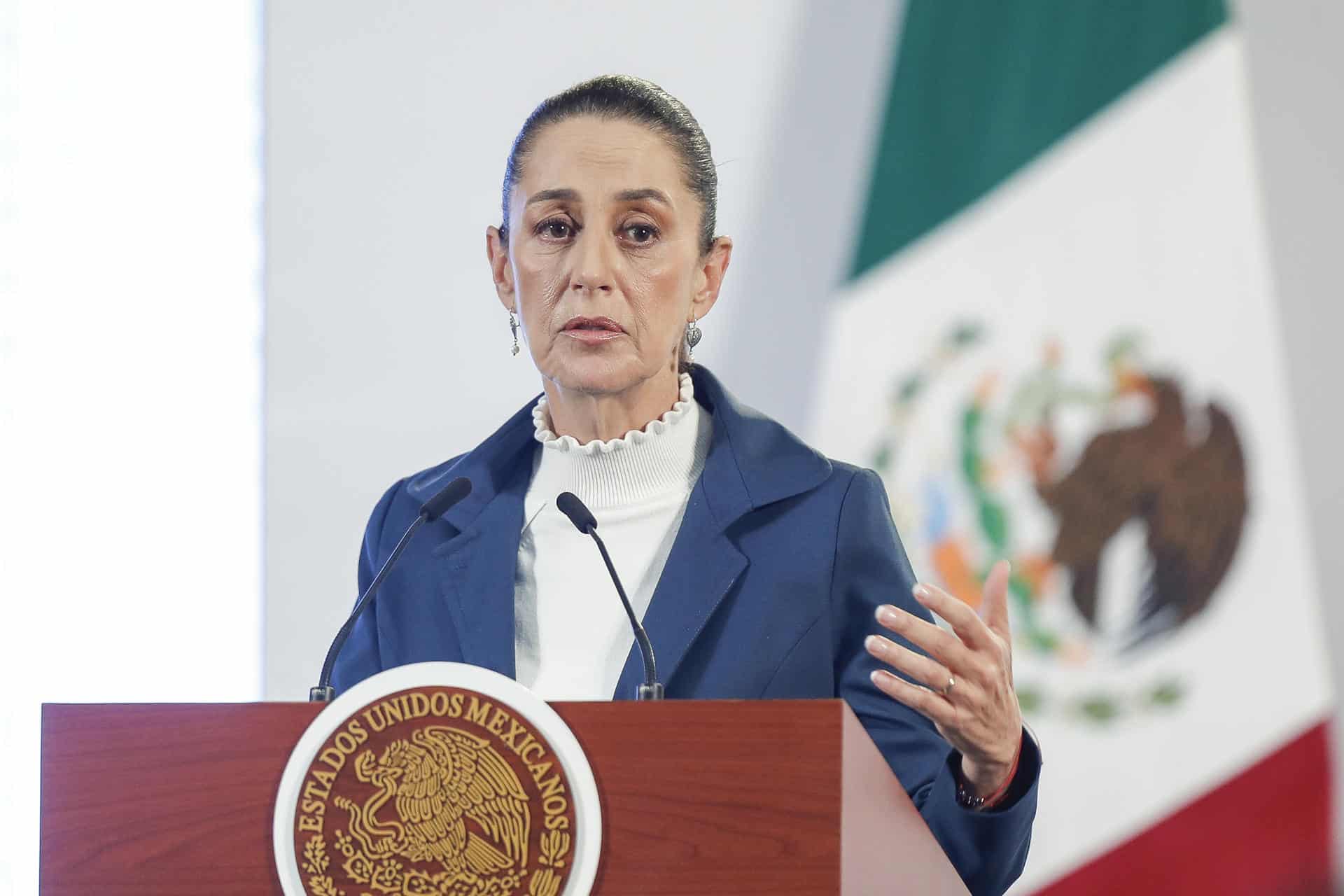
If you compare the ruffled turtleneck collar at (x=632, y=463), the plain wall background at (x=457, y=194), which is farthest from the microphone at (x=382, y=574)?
the plain wall background at (x=457, y=194)

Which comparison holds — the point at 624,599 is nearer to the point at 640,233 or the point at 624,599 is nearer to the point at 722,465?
the point at 722,465

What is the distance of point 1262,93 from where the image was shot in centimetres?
302

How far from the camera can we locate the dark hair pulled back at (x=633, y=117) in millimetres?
1802

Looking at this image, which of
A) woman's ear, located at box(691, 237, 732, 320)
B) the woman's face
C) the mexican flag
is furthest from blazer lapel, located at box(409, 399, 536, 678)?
the mexican flag

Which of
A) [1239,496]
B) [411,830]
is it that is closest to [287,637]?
[1239,496]

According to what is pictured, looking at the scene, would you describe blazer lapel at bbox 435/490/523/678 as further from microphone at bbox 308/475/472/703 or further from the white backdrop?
the white backdrop

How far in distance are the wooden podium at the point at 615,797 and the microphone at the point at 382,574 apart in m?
0.19

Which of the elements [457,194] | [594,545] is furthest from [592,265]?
[457,194]

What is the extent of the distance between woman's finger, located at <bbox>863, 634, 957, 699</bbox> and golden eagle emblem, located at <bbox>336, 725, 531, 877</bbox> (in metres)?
0.30

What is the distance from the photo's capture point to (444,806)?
998 millimetres

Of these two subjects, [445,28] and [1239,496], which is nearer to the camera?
[1239,496]

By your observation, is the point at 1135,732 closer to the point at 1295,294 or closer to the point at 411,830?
the point at 1295,294

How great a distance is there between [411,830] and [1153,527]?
2222 millimetres

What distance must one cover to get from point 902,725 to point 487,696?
2.11 ft
